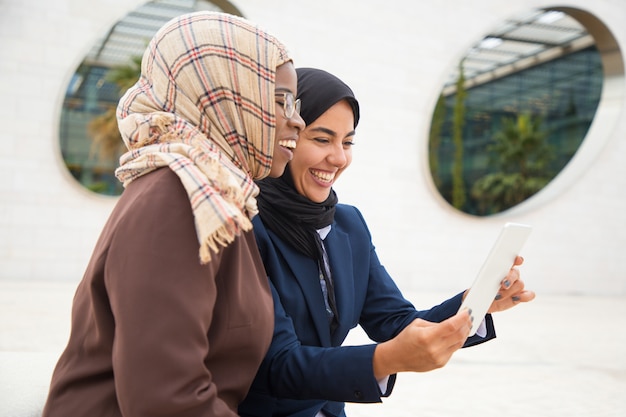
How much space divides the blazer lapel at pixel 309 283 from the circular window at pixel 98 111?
8.39m

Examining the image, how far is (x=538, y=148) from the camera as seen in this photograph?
61.6ft

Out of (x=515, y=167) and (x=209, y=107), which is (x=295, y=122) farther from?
(x=515, y=167)

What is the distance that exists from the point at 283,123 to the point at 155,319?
1.99ft

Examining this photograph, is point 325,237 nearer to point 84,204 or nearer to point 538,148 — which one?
point 84,204

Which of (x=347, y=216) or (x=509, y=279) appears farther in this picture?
(x=347, y=216)

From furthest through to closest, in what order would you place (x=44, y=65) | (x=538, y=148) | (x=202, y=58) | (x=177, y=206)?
(x=538, y=148) < (x=44, y=65) < (x=202, y=58) < (x=177, y=206)

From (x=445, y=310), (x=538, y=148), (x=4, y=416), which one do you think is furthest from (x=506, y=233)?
(x=538, y=148)

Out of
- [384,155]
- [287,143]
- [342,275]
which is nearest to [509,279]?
[342,275]

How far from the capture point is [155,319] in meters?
Answer: 1.13

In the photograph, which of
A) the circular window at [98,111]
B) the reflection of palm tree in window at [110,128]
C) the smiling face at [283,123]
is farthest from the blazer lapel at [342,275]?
the reflection of palm tree in window at [110,128]

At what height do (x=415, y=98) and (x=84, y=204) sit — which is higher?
(x=415, y=98)

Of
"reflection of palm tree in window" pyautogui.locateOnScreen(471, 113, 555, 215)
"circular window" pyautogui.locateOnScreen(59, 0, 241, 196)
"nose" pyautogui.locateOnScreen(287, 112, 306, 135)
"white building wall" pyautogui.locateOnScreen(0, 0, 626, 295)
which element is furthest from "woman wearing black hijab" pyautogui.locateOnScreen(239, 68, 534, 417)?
"reflection of palm tree in window" pyautogui.locateOnScreen(471, 113, 555, 215)

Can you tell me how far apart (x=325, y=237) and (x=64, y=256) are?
7.88 meters

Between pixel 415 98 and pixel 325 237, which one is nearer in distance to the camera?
pixel 325 237
